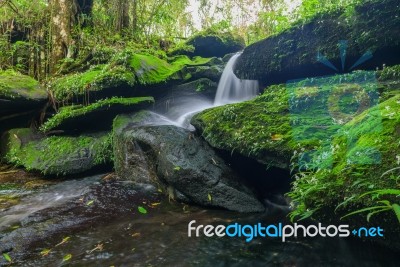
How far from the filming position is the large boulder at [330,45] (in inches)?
193

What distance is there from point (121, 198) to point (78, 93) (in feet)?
13.0

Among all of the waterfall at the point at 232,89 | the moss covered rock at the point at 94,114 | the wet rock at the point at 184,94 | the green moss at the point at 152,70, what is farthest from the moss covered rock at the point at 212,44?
the moss covered rock at the point at 94,114

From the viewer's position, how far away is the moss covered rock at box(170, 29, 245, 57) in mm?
13086

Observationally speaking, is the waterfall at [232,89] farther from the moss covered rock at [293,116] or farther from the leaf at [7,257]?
the leaf at [7,257]

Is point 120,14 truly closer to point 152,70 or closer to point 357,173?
point 152,70

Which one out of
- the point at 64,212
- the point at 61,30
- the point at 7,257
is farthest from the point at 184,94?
the point at 7,257

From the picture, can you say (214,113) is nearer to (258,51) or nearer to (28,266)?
(258,51)

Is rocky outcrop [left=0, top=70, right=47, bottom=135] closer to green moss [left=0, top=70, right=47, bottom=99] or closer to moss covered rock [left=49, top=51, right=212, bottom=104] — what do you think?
green moss [left=0, top=70, right=47, bottom=99]

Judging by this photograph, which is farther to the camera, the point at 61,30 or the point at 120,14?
the point at 120,14

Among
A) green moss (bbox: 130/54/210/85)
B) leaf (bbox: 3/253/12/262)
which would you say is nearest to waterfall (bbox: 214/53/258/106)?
green moss (bbox: 130/54/210/85)

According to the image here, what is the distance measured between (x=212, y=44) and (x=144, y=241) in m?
10.8

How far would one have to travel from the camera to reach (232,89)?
9.88 metres

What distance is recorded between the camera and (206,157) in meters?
5.64

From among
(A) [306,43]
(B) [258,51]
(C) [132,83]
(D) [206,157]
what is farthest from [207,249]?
(C) [132,83]
